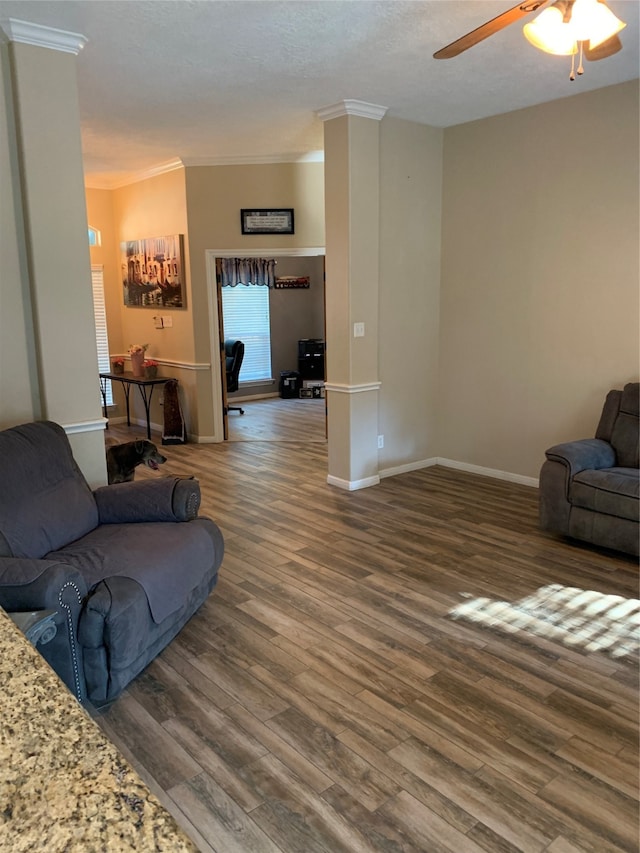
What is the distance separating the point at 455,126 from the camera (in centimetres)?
530

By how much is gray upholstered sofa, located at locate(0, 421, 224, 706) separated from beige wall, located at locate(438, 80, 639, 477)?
3.04 meters

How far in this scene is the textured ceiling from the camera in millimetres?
3076

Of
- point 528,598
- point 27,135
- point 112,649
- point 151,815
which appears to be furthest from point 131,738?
point 27,135

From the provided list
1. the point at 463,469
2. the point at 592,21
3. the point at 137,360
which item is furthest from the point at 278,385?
the point at 592,21

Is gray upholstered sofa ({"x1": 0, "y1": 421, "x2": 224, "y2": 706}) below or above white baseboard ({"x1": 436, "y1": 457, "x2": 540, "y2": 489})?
above

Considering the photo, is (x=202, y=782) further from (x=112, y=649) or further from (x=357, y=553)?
(x=357, y=553)

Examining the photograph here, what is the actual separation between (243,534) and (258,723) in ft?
6.50

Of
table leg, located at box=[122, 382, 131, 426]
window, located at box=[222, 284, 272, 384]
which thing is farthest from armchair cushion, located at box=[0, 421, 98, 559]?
window, located at box=[222, 284, 272, 384]

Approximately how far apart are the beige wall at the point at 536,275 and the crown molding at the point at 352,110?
0.91 meters

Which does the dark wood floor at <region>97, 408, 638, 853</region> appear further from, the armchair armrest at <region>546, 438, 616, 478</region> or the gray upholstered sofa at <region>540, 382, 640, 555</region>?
the armchair armrest at <region>546, 438, 616, 478</region>

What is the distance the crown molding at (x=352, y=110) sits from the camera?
15.1 feet

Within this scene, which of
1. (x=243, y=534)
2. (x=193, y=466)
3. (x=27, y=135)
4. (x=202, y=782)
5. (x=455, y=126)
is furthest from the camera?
(x=193, y=466)

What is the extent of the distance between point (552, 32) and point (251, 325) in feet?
25.9

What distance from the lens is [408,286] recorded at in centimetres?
540
